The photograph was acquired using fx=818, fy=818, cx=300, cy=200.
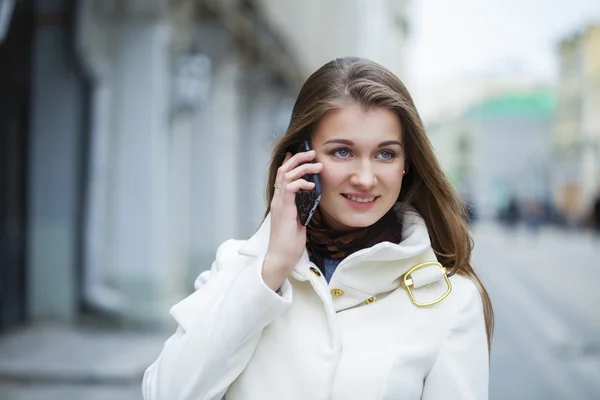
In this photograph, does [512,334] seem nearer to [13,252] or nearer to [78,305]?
[78,305]

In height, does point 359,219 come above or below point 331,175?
below

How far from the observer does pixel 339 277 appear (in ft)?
6.73

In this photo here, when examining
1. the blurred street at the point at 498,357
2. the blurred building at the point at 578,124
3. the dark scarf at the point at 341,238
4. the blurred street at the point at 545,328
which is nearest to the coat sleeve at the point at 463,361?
the dark scarf at the point at 341,238

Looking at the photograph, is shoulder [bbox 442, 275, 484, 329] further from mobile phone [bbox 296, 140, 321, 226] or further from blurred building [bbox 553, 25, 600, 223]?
blurred building [bbox 553, 25, 600, 223]

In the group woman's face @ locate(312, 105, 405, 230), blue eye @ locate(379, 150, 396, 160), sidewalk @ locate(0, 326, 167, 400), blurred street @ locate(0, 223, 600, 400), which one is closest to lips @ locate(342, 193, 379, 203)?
woman's face @ locate(312, 105, 405, 230)

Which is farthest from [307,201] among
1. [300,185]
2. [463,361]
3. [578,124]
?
[578,124]

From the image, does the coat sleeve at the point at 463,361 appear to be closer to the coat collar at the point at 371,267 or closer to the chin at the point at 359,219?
the coat collar at the point at 371,267

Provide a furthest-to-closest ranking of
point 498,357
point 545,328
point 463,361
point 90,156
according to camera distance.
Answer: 1. point 545,328
2. point 90,156
3. point 498,357
4. point 463,361

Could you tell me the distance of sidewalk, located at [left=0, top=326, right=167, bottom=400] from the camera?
7.35 meters

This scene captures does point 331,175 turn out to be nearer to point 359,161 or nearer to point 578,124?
point 359,161

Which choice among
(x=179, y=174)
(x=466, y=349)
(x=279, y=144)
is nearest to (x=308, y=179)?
(x=279, y=144)

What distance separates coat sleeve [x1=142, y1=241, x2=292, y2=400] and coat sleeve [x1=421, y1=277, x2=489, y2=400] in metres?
0.39

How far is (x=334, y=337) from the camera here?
199 cm

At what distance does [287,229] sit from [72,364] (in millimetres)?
6636
